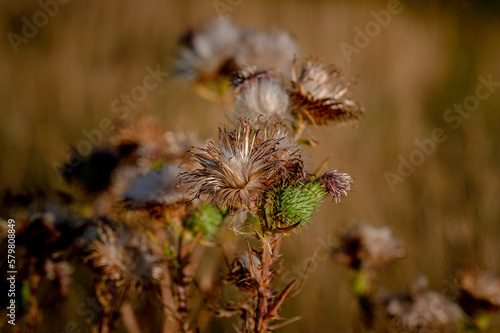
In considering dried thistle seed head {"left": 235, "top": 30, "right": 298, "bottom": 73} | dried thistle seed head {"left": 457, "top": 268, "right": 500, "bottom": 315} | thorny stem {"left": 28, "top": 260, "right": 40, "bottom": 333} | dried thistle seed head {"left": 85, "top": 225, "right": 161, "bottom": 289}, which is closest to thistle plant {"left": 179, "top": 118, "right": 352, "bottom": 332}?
dried thistle seed head {"left": 85, "top": 225, "right": 161, "bottom": 289}

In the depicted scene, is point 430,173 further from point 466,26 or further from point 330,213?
point 466,26

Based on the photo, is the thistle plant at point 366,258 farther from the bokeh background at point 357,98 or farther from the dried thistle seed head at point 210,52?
the dried thistle seed head at point 210,52

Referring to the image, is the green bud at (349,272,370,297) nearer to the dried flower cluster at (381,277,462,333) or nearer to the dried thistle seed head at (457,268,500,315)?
the dried flower cluster at (381,277,462,333)

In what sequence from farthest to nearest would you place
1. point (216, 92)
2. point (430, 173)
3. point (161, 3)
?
1. point (161, 3)
2. point (430, 173)
3. point (216, 92)

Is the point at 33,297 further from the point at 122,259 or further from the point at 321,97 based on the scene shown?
the point at 321,97

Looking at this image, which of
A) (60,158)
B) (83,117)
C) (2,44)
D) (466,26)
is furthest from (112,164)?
(466,26)

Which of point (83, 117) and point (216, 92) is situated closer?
point (216, 92)

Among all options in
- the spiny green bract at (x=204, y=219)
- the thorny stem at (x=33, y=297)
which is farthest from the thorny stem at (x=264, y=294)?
the thorny stem at (x=33, y=297)
